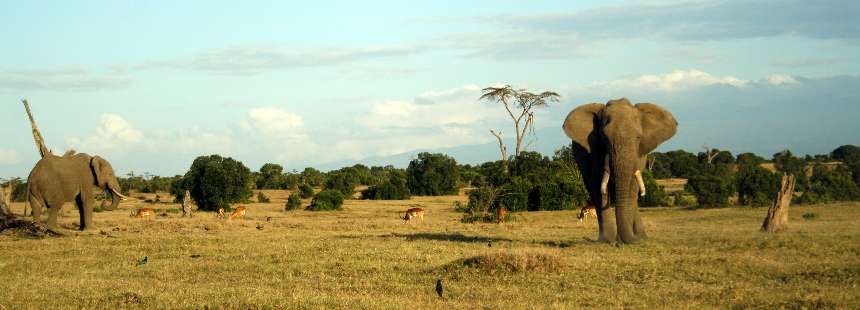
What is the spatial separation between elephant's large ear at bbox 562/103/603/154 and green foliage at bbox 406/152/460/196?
162 feet

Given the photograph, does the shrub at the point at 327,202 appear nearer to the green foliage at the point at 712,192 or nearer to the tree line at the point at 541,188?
the tree line at the point at 541,188

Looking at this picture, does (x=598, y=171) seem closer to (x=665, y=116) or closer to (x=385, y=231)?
(x=665, y=116)

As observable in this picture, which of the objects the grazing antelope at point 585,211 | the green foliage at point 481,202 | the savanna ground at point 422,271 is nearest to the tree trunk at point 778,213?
the savanna ground at point 422,271

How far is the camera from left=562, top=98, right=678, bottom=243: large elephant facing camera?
20.0 m

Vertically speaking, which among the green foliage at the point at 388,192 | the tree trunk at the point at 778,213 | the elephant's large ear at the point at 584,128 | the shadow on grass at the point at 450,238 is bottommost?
the shadow on grass at the point at 450,238

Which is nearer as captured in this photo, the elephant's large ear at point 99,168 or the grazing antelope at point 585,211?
the elephant's large ear at point 99,168

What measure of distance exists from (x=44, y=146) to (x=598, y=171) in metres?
19.5

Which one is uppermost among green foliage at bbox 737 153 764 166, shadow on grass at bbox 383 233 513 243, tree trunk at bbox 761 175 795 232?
green foliage at bbox 737 153 764 166

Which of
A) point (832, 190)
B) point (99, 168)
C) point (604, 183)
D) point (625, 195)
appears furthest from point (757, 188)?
point (99, 168)

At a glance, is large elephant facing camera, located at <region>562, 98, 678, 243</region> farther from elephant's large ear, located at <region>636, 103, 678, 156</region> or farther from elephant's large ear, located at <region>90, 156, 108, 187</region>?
elephant's large ear, located at <region>90, 156, 108, 187</region>

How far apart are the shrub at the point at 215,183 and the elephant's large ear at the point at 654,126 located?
31.1 metres

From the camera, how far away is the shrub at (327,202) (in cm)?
4681

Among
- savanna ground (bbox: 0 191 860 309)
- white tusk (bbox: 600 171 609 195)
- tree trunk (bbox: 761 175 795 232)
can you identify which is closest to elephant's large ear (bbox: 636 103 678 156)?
white tusk (bbox: 600 171 609 195)

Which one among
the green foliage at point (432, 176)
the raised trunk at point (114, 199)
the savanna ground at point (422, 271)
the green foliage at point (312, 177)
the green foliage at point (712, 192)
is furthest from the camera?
the green foliage at point (312, 177)
